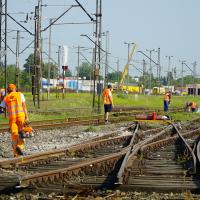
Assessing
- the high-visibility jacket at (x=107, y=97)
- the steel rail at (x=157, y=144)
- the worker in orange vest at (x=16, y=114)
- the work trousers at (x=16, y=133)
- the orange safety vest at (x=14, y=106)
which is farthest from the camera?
the high-visibility jacket at (x=107, y=97)

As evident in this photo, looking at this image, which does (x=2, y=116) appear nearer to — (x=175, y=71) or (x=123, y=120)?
(x=123, y=120)

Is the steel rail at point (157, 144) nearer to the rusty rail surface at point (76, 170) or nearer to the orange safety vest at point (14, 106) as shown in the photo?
the rusty rail surface at point (76, 170)

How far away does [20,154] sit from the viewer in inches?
440

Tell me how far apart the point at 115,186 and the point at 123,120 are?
19.7 meters

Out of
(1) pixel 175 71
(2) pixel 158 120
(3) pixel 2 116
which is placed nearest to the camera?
(2) pixel 158 120

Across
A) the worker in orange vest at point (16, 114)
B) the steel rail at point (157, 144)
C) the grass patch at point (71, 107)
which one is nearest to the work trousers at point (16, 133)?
the worker in orange vest at point (16, 114)

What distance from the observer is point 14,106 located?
11.6 m

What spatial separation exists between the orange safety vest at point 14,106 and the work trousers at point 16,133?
Answer: 10 cm

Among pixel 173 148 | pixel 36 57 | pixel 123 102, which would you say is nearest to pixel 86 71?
pixel 123 102

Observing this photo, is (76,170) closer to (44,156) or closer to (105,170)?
(105,170)

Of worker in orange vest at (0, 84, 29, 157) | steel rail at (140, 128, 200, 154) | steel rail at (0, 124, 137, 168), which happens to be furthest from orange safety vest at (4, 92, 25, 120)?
steel rail at (140, 128, 200, 154)

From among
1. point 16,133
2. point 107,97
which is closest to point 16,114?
point 16,133

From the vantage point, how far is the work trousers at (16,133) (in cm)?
1127

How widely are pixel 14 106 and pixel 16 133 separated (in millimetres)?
681
